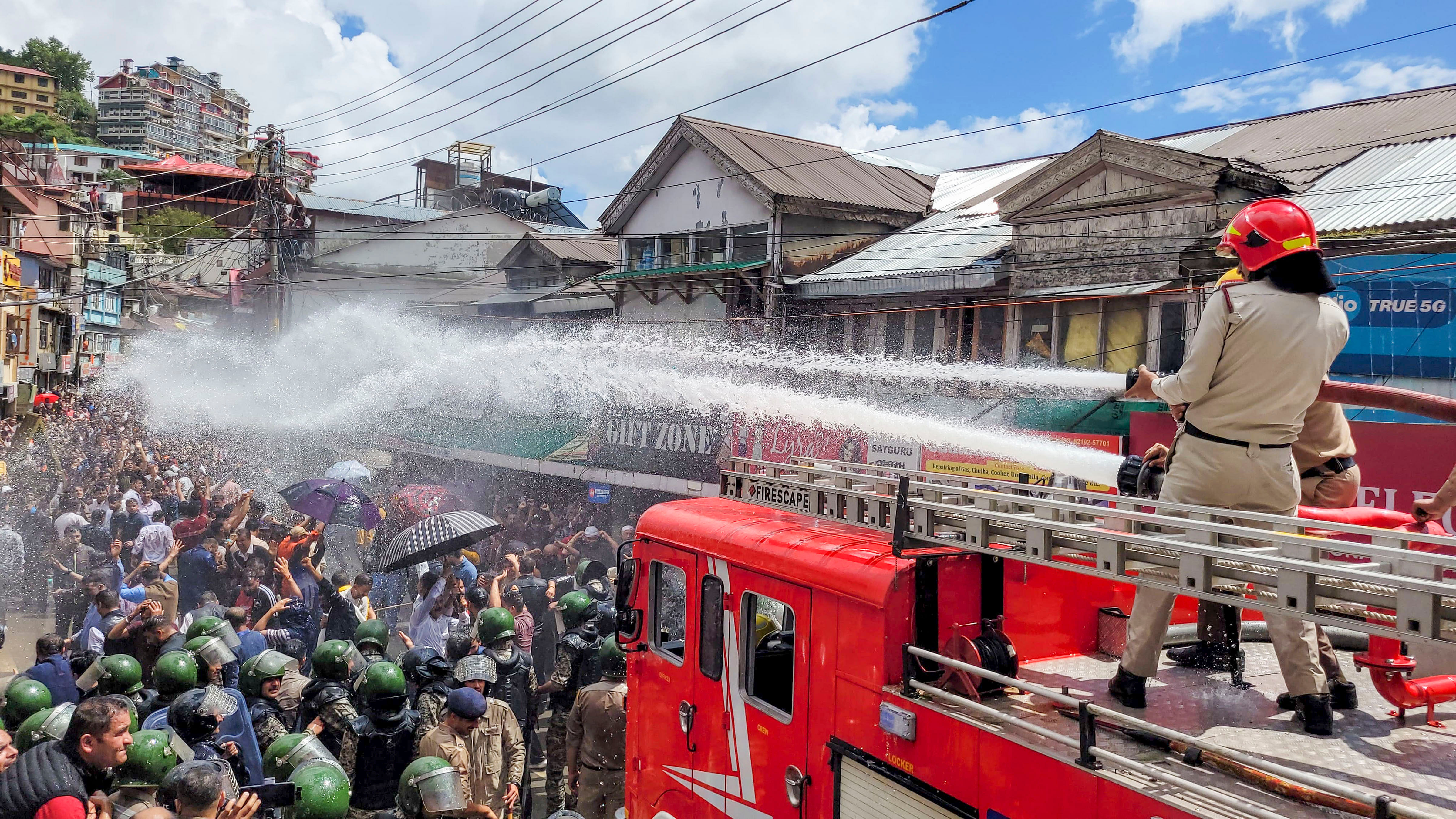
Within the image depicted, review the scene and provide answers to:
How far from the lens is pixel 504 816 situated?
673 cm

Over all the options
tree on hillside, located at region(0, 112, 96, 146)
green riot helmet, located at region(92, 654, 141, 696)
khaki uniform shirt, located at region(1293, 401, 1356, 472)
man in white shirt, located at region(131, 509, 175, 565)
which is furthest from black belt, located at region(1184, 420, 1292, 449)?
tree on hillside, located at region(0, 112, 96, 146)

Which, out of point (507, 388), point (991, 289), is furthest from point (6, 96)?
point (991, 289)

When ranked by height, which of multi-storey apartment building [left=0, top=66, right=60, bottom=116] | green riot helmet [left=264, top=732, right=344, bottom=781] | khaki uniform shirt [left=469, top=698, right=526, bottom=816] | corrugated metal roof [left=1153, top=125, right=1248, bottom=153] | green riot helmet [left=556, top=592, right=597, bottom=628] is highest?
multi-storey apartment building [left=0, top=66, right=60, bottom=116]

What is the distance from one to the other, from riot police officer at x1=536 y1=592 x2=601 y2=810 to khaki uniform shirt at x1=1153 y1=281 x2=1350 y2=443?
6.11 metres

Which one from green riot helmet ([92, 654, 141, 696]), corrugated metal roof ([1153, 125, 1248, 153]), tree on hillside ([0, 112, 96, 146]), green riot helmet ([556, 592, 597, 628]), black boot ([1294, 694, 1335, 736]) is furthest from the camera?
tree on hillside ([0, 112, 96, 146])

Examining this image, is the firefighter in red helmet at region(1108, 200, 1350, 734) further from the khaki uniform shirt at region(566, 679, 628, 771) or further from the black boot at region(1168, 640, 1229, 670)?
the khaki uniform shirt at region(566, 679, 628, 771)

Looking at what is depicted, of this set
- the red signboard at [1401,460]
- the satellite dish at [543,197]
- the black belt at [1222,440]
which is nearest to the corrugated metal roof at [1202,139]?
the red signboard at [1401,460]

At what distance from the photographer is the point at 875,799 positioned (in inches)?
159

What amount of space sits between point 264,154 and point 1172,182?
2428cm

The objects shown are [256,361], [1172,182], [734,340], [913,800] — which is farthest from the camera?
[256,361]

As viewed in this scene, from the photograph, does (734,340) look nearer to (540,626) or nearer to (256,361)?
(540,626)

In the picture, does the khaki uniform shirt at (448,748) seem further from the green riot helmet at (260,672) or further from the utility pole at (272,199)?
the utility pole at (272,199)

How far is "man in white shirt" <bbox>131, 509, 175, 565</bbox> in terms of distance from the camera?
13.0 meters

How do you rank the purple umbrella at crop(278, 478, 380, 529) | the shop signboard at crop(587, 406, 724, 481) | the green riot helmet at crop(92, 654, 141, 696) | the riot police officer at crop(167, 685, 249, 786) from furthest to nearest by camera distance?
the shop signboard at crop(587, 406, 724, 481) → the purple umbrella at crop(278, 478, 380, 529) → the green riot helmet at crop(92, 654, 141, 696) → the riot police officer at crop(167, 685, 249, 786)
